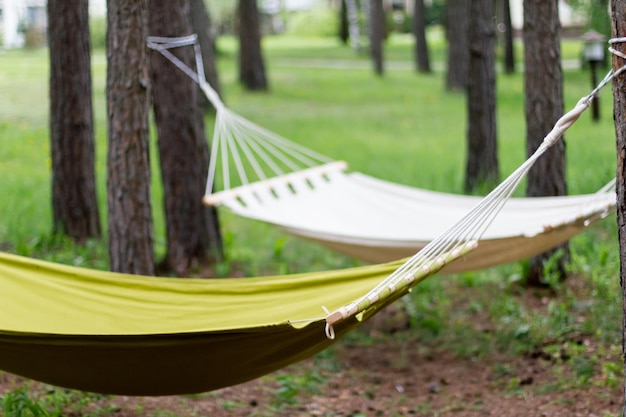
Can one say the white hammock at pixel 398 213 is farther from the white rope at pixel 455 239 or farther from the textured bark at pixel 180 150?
the textured bark at pixel 180 150

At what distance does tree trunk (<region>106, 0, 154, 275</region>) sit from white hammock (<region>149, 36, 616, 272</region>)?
664mm

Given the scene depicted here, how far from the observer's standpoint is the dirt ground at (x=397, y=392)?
3.30 m

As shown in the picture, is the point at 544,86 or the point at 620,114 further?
the point at 544,86

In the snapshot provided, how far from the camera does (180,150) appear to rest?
4.88 meters

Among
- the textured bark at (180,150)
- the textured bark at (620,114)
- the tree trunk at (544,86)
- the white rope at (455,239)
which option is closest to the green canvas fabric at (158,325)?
the white rope at (455,239)

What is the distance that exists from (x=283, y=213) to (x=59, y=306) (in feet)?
5.64

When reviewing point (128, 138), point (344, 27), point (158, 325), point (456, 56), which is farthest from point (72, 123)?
point (344, 27)

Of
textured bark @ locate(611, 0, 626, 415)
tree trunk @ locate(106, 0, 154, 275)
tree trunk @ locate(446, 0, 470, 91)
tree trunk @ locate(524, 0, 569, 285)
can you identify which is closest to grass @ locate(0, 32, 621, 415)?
tree trunk @ locate(446, 0, 470, 91)

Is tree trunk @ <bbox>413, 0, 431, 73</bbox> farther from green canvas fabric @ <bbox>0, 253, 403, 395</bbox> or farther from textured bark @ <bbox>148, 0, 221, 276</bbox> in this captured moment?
green canvas fabric @ <bbox>0, 253, 403, 395</bbox>

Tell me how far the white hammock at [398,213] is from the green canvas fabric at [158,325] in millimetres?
484

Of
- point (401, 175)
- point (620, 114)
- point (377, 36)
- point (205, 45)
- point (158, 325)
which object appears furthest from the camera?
point (377, 36)

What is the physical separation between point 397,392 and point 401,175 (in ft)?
12.9

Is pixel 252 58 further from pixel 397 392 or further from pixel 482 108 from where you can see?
pixel 397 392

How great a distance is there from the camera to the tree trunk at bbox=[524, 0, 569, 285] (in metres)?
4.28
